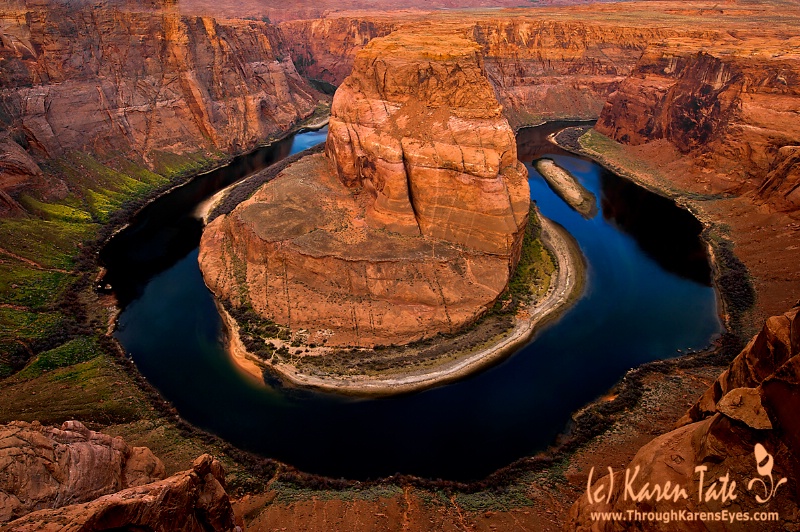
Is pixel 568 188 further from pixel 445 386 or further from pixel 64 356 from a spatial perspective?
pixel 64 356

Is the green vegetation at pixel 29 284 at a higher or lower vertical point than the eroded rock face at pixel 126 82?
lower

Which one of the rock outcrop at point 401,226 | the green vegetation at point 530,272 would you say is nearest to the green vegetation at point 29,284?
the rock outcrop at point 401,226

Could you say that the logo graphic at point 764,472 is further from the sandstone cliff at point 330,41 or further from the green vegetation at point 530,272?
the sandstone cliff at point 330,41

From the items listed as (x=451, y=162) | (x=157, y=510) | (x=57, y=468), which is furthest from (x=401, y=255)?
(x=57, y=468)

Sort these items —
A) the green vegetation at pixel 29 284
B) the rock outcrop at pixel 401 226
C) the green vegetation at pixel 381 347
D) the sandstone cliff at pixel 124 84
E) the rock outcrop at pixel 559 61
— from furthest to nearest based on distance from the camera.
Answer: the rock outcrop at pixel 559 61
the sandstone cliff at pixel 124 84
the green vegetation at pixel 29 284
the rock outcrop at pixel 401 226
the green vegetation at pixel 381 347

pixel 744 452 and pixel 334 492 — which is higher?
pixel 744 452

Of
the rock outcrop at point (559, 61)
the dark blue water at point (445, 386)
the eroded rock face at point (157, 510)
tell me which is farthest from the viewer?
the rock outcrop at point (559, 61)
